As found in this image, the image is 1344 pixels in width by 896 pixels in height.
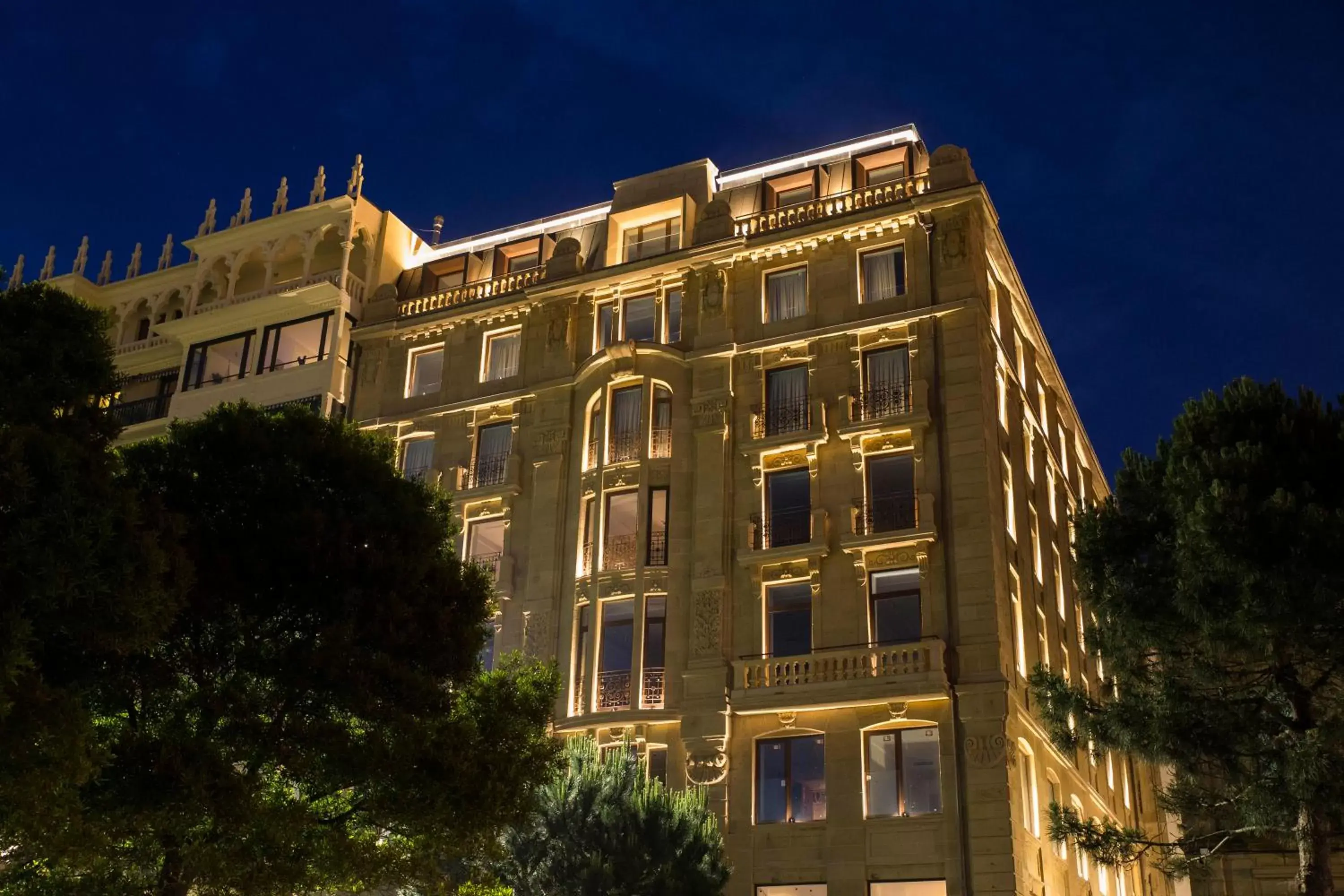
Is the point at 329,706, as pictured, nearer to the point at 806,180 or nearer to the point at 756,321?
the point at 756,321

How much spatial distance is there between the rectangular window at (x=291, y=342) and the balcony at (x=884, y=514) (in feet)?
70.2

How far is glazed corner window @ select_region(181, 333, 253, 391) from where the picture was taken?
5084 centimetres

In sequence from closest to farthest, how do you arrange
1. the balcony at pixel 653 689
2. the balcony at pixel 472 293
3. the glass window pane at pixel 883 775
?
the glass window pane at pixel 883 775 → the balcony at pixel 653 689 → the balcony at pixel 472 293

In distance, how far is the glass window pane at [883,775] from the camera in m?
34.8

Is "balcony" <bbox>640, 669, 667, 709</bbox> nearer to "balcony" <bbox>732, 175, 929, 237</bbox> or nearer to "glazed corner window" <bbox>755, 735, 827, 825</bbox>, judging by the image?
"glazed corner window" <bbox>755, 735, 827, 825</bbox>

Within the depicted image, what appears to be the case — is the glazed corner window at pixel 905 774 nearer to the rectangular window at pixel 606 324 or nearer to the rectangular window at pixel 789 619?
the rectangular window at pixel 789 619

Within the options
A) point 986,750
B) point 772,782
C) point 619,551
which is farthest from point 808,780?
point 619,551

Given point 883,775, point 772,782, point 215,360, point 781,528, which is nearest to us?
point 883,775

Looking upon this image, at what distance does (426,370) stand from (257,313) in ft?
23.2

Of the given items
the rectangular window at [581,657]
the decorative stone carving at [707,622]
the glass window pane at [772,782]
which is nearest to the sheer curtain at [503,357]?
the rectangular window at [581,657]

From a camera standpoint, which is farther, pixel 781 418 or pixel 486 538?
pixel 486 538

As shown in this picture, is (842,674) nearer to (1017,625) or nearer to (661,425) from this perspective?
(1017,625)

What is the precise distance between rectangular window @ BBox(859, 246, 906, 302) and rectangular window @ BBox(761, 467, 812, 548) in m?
5.81

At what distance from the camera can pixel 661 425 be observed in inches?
1671
